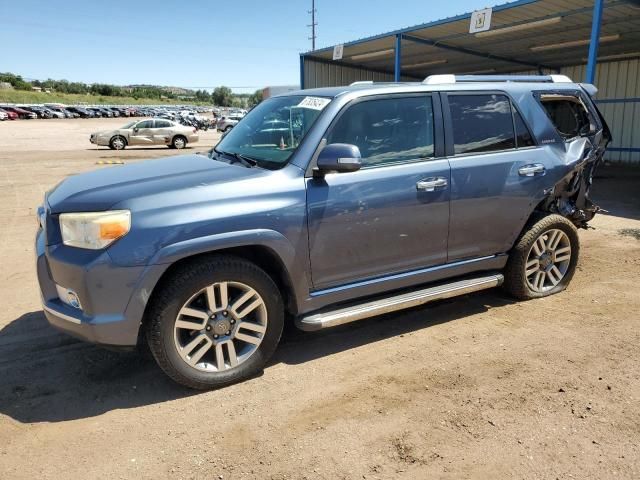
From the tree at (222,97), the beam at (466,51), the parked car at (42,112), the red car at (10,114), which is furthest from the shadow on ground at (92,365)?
the tree at (222,97)

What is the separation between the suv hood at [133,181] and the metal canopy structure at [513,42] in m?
10.7

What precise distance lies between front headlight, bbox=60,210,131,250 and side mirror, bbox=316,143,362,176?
1.25m

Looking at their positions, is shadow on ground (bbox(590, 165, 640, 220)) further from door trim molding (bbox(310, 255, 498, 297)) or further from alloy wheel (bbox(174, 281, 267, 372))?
alloy wheel (bbox(174, 281, 267, 372))

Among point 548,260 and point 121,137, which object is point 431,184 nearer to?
point 548,260

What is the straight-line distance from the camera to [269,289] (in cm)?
335

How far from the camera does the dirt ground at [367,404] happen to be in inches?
103

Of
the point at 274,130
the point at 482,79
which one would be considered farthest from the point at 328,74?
the point at 274,130

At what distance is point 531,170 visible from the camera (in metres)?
4.39

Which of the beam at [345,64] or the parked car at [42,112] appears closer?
the beam at [345,64]

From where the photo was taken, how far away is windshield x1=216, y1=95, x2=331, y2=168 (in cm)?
362

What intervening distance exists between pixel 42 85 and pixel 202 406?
150200 mm

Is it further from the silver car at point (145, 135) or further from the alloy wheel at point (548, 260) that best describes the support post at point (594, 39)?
the silver car at point (145, 135)

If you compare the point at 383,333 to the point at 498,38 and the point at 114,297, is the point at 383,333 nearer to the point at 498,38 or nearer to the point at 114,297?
the point at 114,297

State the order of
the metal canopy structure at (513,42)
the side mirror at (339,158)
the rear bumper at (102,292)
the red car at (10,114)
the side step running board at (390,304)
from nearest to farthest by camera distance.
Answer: the rear bumper at (102,292), the side mirror at (339,158), the side step running board at (390,304), the metal canopy structure at (513,42), the red car at (10,114)
